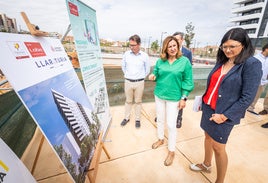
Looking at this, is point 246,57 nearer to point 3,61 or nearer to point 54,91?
point 54,91

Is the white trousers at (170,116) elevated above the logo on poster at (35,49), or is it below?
below

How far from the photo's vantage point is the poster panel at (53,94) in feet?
2.76

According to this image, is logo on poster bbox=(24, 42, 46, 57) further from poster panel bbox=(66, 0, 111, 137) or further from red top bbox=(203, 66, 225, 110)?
red top bbox=(203, 66, 225, 110)

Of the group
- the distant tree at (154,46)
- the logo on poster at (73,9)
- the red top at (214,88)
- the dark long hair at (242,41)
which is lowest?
the distant tree at (154,46)

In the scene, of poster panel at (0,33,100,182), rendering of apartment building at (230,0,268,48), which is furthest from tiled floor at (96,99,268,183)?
rendering of apartment building at (230,0,268,48)

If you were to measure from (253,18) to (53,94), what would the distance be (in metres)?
47.4

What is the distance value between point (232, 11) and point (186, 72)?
52.1m

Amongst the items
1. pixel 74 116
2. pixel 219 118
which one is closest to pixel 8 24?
pixel 74 116

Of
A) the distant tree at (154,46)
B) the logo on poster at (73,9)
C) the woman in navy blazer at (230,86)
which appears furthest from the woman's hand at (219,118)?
the distant tree at (154,46)

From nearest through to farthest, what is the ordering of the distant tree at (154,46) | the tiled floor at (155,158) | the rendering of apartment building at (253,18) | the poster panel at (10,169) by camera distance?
the poster panel at (10,169)
the tiled floor at (155,158)
the rendering of apartment building at (253,18)
the distant tree at (154,46)

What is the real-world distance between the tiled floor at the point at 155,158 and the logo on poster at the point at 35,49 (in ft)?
4.27

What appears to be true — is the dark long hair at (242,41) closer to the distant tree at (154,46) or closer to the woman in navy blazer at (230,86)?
the woman in navy blazer at (230,86)

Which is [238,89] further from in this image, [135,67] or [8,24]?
[8,24]

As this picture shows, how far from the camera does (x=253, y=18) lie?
3428 cm
